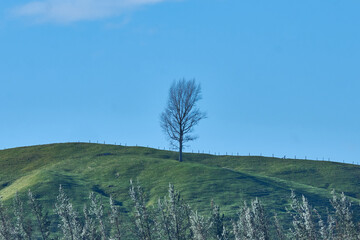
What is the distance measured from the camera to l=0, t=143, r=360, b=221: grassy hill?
107 meters

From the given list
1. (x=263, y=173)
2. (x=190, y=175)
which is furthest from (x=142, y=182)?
(x=263, y=173)

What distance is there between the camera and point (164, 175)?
12238 cm

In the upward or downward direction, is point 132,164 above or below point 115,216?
above

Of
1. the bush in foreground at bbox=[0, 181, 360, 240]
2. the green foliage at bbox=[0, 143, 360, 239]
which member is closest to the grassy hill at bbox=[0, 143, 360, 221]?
the green foliage at bbox=[0, 143, 360, 239]

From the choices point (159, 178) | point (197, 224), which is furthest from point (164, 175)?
point (197, 224)

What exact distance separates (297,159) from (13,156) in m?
72.8

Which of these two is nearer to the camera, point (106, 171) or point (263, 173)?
point (106, 171)

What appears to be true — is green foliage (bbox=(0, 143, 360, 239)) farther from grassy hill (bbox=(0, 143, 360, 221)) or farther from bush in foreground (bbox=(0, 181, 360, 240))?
bush in foreground (bbox=(0, 181, 360, 240))

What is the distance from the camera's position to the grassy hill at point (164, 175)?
10719 cm

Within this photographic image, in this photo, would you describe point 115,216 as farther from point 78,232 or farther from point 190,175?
point 190,175

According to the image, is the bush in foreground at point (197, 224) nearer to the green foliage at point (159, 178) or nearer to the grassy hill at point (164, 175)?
the green foliage at point (159, 178)

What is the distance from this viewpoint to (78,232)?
6894 cm

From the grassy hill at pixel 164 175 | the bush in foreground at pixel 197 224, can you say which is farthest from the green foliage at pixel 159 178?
the bush in foreground at pixel 197 224

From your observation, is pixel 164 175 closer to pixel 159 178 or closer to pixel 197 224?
pixel 159 178
